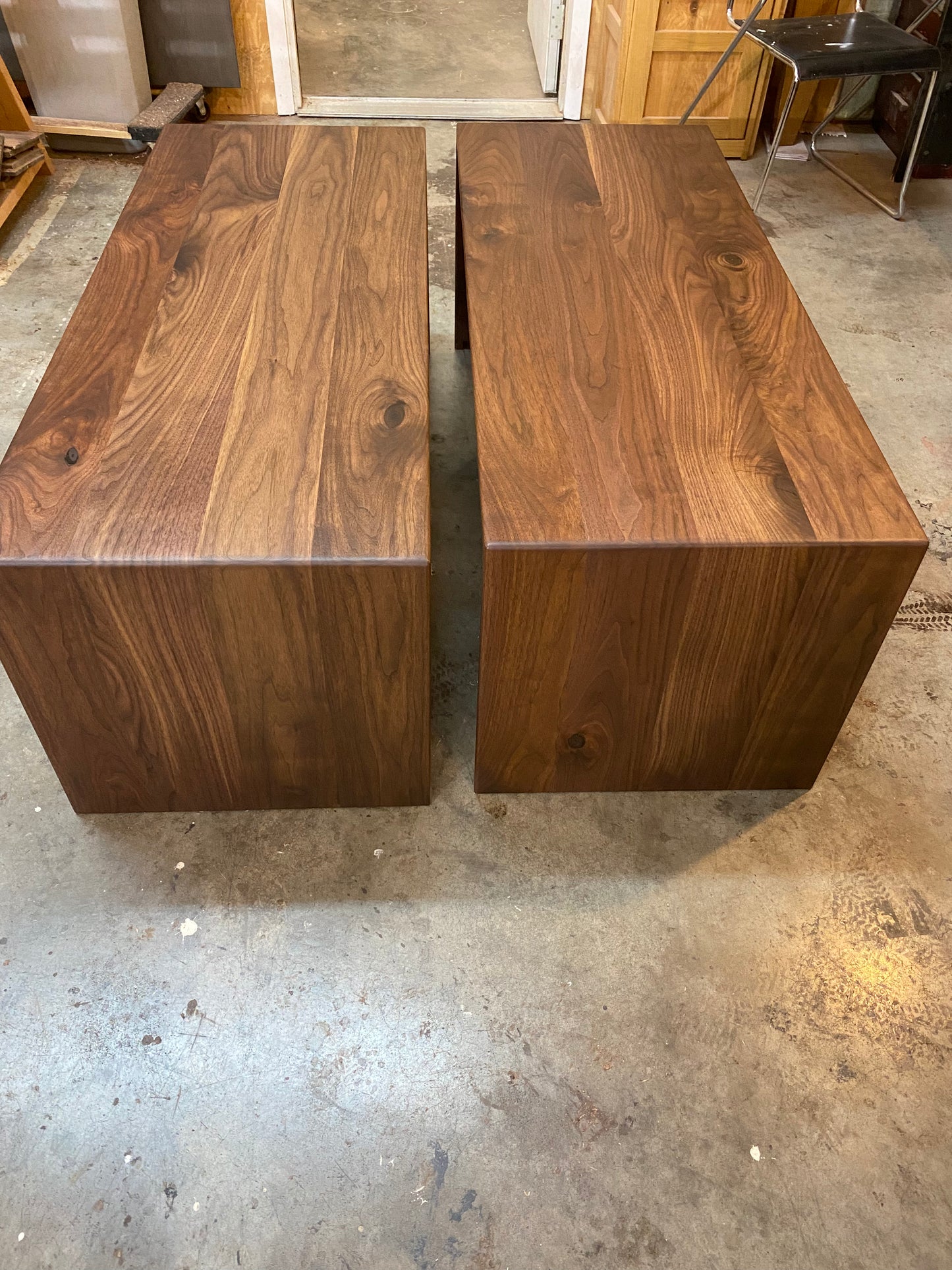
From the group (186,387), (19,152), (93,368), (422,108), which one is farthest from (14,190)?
(186,387)

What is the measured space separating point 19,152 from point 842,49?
7.39ft

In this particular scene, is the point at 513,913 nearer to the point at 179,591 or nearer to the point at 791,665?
the point at 791,665

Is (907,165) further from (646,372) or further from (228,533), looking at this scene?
(228,533)

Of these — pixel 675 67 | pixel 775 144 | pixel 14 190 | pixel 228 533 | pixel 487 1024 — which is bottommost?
pixel 487 1024

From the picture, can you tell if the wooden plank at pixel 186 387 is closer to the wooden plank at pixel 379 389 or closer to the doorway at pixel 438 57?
the wooden plank at pixel 379 389

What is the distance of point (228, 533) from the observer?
42.1 inches

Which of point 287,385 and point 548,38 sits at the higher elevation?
point 287,385

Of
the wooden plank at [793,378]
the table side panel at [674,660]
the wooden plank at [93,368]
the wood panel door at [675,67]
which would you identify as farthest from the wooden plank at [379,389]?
the wood panel door at [675,67]

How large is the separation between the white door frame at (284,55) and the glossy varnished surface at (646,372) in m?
1.63

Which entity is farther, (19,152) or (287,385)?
(19,152)

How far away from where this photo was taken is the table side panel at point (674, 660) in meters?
1.10

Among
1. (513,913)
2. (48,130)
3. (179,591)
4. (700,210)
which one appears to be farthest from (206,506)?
(48,130)

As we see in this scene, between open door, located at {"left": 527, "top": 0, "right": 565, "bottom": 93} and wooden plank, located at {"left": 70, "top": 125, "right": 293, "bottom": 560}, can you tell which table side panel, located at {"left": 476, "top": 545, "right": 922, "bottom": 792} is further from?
open door, located at {"left": 527, "top": 0, "right": 565, "bottom": 93}

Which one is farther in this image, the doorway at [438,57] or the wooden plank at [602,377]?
the doorway at [438,57]
